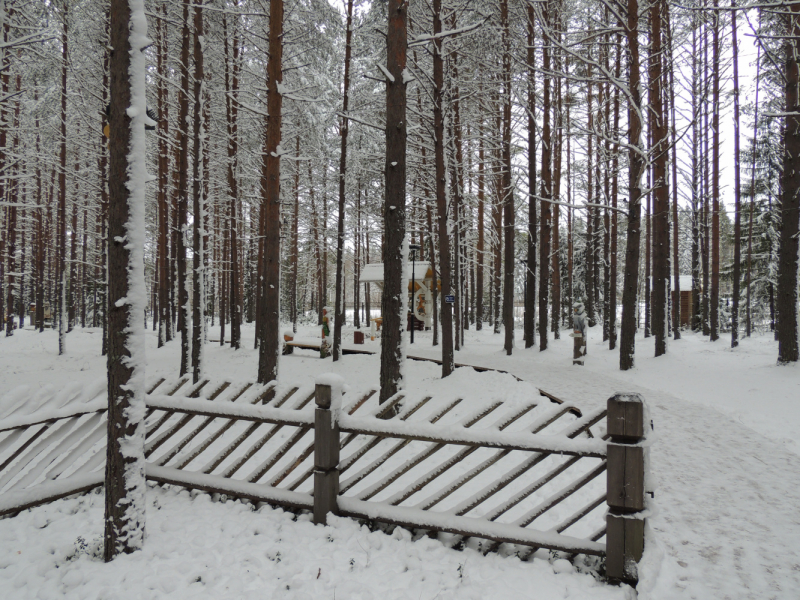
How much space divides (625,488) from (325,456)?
2.14 metres

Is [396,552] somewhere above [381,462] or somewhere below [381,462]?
below

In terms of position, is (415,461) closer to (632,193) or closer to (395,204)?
(395,204)

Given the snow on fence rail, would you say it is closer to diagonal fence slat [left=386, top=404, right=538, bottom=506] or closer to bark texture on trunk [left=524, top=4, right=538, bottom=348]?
diagonal fence slat [left=386, top=404, right=538, bottom=506]

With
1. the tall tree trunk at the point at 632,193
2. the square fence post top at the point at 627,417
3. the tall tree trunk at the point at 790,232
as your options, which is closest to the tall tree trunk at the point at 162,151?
the tall tree trunk at the point at 632,193

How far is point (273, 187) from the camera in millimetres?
9117

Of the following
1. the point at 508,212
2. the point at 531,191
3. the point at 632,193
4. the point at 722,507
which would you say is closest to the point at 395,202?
the point at 722,507

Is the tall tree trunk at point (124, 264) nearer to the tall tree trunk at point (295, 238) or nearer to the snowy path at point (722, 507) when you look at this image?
the snowy path at point (722, 507)

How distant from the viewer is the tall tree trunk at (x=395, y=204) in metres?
6.91

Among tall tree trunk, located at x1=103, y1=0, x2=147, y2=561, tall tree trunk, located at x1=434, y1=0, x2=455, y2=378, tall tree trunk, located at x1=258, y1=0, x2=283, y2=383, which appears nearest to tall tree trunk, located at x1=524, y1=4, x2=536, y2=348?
tall tree trunk, located at x1=434, y1=0, x2=455, y2=378

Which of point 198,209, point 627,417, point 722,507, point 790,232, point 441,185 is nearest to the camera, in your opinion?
point 627,417

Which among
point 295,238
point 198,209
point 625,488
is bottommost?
point 625,488

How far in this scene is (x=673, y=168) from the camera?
17094 millimetres

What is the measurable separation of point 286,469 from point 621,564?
263 cm

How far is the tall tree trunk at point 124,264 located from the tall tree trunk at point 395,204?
417 centimetres
